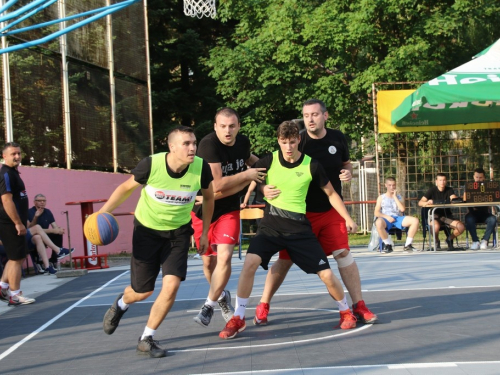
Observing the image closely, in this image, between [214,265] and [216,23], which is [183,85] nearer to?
[216,23]

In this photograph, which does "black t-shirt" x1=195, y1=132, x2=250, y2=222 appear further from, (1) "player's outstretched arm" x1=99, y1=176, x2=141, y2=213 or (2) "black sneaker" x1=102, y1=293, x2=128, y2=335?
(2) "black sneaker" x1=102, y1=293, x2=128, y2=335

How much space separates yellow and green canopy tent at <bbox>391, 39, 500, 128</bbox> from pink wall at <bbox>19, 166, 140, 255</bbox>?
8.00 metres

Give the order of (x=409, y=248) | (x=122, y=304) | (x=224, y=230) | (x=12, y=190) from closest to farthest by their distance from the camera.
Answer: (x=122, y=304), (x=224, y=230), (x=12, y=190), (x=409, y=248)

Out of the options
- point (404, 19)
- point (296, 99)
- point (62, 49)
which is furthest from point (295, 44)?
point (62, 49)

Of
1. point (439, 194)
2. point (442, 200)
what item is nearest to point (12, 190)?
point (442, 200)

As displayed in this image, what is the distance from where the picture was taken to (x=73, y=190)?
19094mm

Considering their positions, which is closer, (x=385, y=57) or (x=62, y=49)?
(x=62, y=49)

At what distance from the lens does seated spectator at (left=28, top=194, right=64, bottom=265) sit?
14953 mm

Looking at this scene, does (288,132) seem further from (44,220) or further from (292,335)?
(44,220)

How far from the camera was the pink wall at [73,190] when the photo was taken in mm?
17141

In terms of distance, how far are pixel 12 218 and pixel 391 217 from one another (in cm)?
873

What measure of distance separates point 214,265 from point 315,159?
1521 millimetres

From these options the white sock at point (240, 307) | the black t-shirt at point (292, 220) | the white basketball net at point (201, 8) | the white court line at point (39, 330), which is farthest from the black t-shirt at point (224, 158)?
the white basketball net at point (201, 8)

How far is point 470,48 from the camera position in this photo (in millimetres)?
26344
